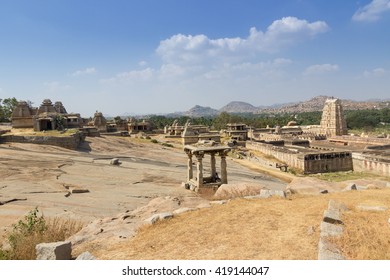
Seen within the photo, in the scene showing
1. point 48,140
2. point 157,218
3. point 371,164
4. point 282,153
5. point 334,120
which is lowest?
point 371,164

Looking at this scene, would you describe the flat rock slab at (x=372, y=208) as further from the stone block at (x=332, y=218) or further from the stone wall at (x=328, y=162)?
the stone wall at (x=328, y=162)

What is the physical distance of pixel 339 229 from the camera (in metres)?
9.49

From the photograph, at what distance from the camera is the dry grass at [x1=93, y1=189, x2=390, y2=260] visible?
A: 28.2 ft

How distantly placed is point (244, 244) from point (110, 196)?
38.1ft

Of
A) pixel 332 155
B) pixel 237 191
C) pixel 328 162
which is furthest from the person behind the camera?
pixel 332 155

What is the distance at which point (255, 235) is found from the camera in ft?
32.2

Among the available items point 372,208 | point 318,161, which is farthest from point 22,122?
point 372,208

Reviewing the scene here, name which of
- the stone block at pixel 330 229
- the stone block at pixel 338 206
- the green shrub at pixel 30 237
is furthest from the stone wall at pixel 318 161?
the green shrub at pixel 30 237

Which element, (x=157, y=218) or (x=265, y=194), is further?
(x=265, y=194)

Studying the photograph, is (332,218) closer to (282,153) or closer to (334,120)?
(282,153)

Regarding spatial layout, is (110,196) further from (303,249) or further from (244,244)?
(303,249)

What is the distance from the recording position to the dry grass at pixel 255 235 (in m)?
8.59

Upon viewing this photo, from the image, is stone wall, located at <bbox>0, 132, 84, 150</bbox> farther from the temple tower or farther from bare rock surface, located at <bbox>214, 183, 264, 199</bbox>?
the temple tower
